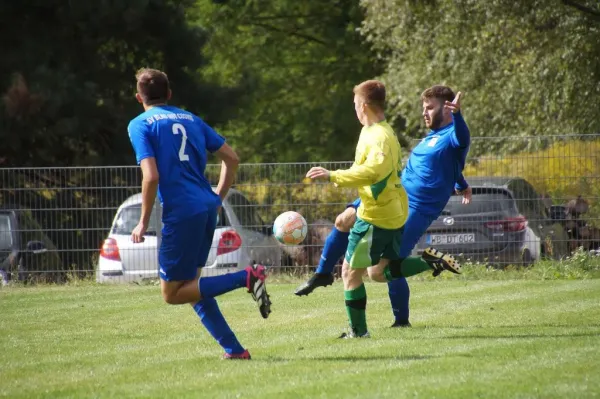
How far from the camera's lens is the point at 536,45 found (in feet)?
87.2

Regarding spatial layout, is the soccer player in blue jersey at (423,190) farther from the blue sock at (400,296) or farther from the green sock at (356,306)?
the green sock at (356,306)

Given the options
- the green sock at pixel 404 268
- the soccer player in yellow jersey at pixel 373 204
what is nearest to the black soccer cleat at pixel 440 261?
the green sock at pixel 404 268

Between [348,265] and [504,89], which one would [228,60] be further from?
[348,265]

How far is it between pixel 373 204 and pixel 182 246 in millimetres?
1945

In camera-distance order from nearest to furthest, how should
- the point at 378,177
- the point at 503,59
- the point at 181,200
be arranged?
the point at 181,200 < the point at 378,177 < the point at 503,59

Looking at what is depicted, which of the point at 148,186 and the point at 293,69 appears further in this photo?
the point at 293,69

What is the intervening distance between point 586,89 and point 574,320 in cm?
1650

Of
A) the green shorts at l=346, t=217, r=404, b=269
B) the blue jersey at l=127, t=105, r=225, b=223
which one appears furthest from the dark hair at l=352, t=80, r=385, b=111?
the blue jersey at l=127, t=105, r=225, b=223

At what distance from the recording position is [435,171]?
10.2 m

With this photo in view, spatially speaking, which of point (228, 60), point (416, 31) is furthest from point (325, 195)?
point (228, 60)

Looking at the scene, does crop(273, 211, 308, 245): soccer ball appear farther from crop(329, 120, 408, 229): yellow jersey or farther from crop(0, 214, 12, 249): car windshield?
crop(0, 214, 12, 249): car windshield

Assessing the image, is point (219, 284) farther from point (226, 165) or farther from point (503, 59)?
point (503, 59)

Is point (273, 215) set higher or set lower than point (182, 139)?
lower

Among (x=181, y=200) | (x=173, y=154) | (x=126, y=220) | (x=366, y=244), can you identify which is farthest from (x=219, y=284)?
(x=126, y=220)
